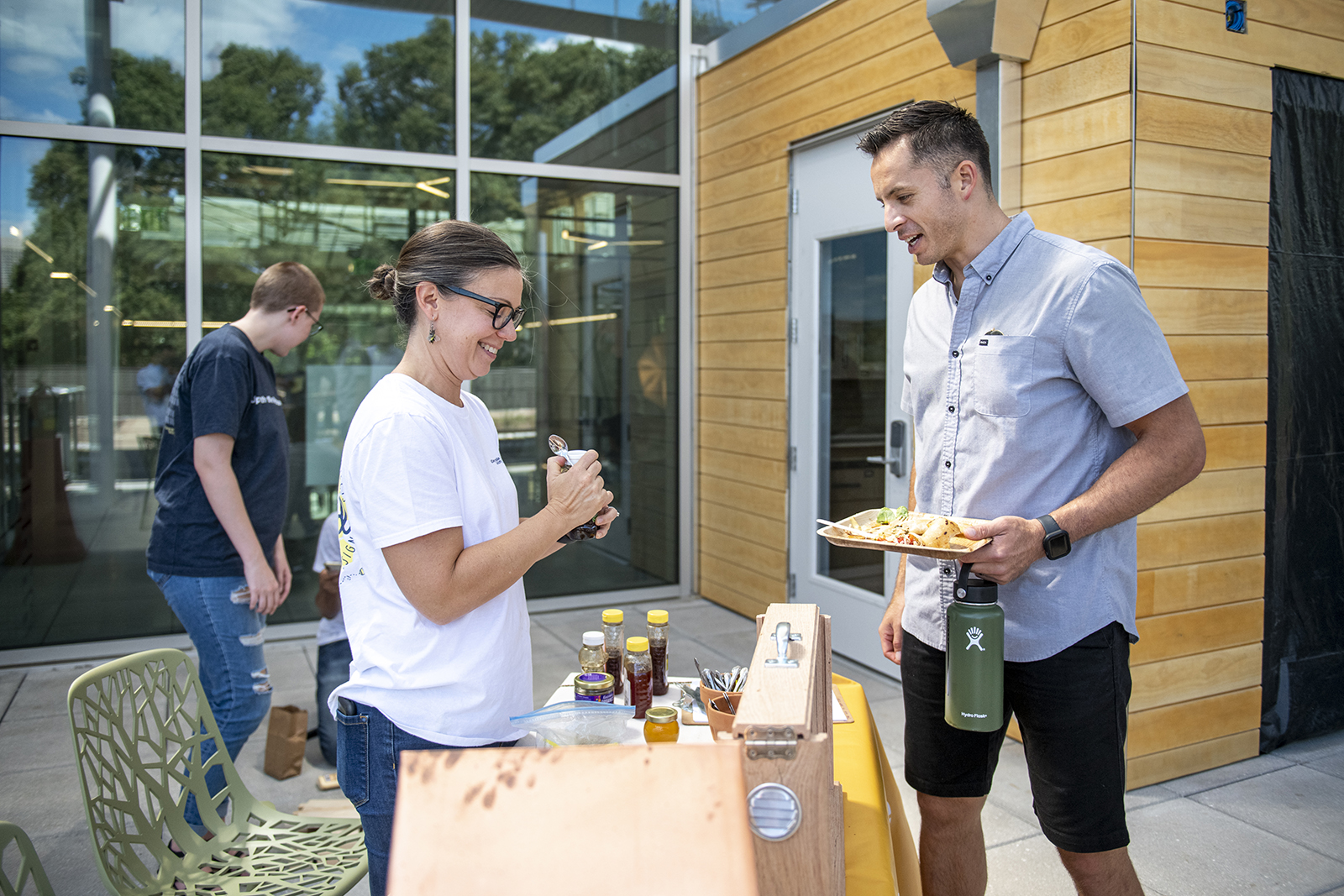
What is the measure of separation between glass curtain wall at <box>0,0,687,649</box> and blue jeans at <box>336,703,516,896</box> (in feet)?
12.6

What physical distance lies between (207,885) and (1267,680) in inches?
133

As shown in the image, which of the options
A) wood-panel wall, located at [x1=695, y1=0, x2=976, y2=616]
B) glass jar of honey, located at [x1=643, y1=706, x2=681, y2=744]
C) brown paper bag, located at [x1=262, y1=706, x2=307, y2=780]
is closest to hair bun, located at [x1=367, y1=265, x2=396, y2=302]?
glass jar of honey, located at [x1=643, y1=706, x2=681, y2=744]

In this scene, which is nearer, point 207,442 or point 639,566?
point 207,442

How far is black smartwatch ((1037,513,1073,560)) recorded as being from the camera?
1583 millimetres

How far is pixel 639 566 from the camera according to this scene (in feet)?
19.1

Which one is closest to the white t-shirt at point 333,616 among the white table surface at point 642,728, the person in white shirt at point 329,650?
the person in white shirt at point 329,650

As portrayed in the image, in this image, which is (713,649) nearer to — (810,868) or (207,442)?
(207,442)

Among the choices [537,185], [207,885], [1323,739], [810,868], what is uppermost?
[537,185]

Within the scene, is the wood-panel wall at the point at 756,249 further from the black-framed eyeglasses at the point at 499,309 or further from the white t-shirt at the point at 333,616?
the black-framed eyeglasses at the point at 499,309

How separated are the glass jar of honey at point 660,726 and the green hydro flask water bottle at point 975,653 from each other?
513mm

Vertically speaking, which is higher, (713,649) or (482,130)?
(482,130)

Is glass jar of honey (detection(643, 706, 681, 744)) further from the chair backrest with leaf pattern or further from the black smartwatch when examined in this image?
the chair backrest with leaf pattern

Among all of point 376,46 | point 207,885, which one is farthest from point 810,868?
point 376,46

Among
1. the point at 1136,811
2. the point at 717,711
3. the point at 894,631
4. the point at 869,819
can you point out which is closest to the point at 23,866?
the point at 717,711
